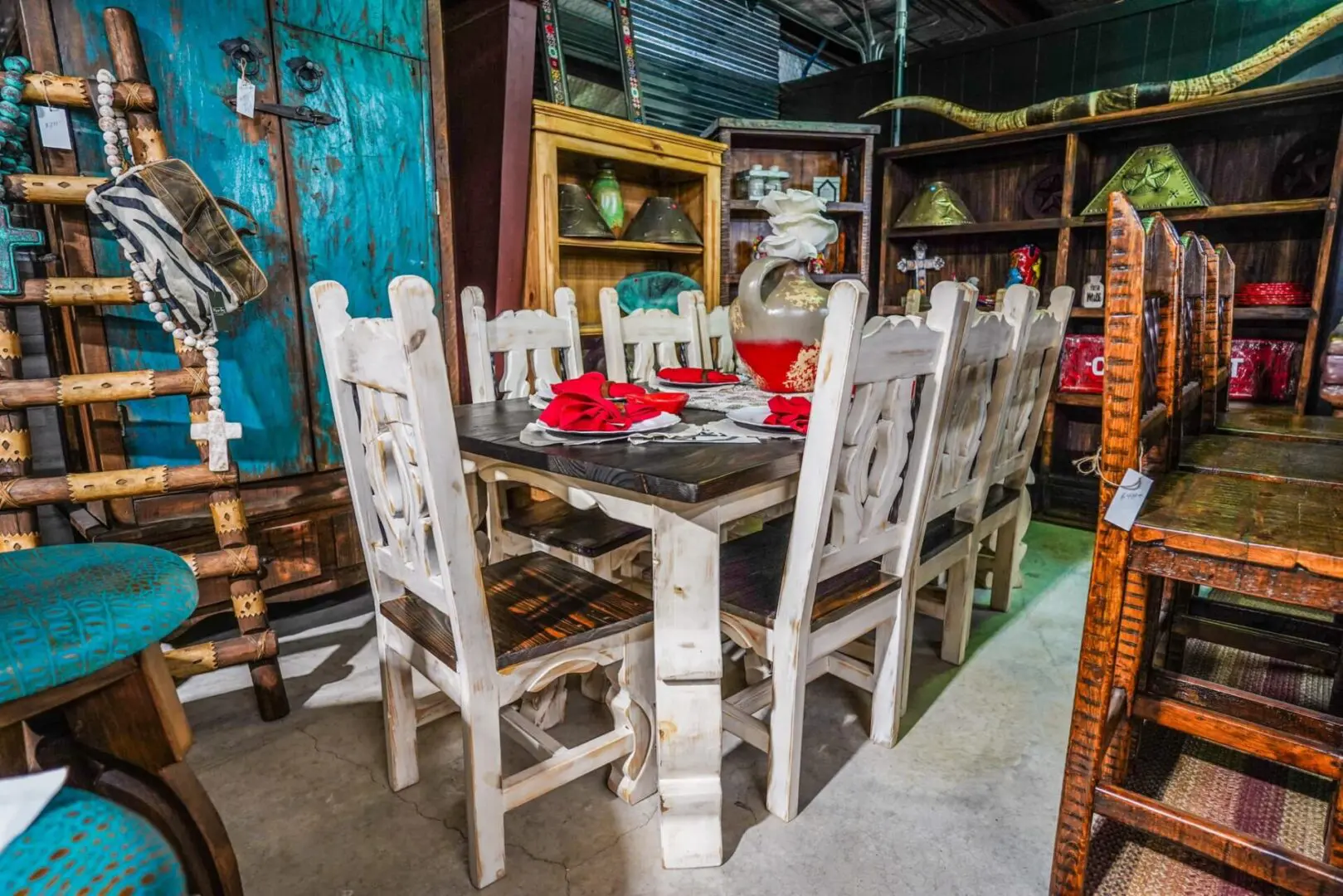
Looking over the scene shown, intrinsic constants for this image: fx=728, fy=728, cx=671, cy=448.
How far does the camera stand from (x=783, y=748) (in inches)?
55.3

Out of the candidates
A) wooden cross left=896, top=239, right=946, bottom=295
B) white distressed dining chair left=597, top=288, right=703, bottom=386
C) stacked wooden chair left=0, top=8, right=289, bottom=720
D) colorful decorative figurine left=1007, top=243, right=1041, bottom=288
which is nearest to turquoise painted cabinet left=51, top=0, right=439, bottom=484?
stacked wooden chair left=0, top=8, right=289, bottom=720

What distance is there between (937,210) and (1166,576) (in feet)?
9.88

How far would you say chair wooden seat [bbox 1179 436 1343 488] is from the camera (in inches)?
49.9

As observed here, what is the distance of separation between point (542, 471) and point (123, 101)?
1304 millimetres

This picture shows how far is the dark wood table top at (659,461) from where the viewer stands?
1.15 meters

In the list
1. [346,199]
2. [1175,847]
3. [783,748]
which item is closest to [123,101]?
[346,199]

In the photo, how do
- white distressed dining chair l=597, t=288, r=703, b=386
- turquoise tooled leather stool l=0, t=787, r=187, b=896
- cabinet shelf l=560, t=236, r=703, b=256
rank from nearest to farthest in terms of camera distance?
turquoise tooled leather stool l=0, t=787, r=187, b=896 < white distressed dining chair l=597, t=288, r=703, b=386 < cabinet shelf l=560, t=236, r=703, b=256

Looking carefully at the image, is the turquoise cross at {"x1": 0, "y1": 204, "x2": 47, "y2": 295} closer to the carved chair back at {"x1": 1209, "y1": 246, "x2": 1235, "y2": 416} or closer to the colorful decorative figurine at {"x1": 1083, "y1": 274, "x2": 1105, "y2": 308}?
the carved chair back at {"x1": 1209, "y1": 246, "x2": 1235, "y2": 416}

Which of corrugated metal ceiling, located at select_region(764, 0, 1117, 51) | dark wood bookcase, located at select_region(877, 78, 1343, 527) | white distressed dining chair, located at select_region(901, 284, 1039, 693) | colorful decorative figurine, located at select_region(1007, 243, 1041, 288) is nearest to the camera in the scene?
white distressed dining chair, located at select_region(901, 284, 1039, 693)

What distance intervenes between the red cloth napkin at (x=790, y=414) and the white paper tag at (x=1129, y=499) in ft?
1.88

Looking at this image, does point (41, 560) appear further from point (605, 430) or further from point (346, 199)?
point (346, 199)

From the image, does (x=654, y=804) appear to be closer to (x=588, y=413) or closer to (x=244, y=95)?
(x=588, y=413)

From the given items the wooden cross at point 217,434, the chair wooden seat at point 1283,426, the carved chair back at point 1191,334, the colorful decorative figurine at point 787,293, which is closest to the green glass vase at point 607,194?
the colorful decorative figurine at point 787,293

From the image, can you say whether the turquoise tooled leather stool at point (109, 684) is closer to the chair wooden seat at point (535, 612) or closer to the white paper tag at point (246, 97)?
the chair wooden seat at point (535, 612)
